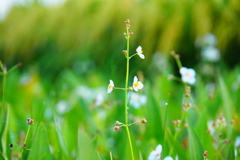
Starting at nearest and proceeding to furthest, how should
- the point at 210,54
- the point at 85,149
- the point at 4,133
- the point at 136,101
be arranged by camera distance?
the point at 85,149, the point at 4,133, the point at 136,101, the point at 210,54

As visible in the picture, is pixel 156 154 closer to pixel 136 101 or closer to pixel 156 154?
pixel 156 154

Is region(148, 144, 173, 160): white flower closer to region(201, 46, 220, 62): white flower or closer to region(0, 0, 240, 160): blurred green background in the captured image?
region(0, 0, 240, 160): blurred green background

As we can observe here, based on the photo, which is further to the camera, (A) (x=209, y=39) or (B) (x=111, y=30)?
(B) (x=111, y=30)

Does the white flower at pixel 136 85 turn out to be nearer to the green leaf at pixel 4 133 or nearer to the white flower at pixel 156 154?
the white flower at pixel 156 154

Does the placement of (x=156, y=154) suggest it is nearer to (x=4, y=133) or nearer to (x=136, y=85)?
(x=136, y=85)

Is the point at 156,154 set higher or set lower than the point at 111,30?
lower

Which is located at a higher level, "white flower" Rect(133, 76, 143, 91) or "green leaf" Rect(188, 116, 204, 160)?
"white flower" Rect(133, 76, 143, 91)

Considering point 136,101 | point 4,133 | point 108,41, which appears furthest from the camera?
point 108,41

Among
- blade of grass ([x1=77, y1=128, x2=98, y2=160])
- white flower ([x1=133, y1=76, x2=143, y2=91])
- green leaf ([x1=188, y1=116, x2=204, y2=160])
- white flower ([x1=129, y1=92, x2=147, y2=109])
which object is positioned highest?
white flower ([x1=133, y1=76, x2=143, y2=91])

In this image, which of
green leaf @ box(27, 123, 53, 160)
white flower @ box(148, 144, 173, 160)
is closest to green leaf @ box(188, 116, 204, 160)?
white flower @ box(148, 144, 173, 160)

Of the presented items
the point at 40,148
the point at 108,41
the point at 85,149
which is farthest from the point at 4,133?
the point at 108,41

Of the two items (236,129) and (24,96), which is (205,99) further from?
(24,96)
